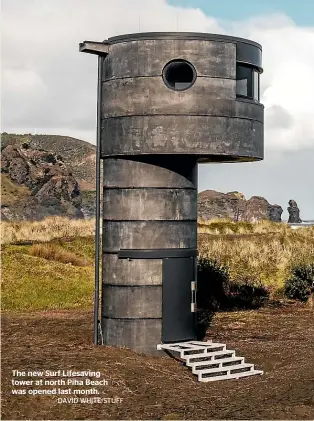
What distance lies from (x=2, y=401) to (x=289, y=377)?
6263mm

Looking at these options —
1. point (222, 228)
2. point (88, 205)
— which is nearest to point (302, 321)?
point (222, 228)

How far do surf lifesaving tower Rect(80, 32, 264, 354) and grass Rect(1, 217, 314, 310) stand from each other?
9.29 metres

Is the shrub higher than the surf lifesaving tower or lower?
lower

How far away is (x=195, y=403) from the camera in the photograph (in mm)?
14383

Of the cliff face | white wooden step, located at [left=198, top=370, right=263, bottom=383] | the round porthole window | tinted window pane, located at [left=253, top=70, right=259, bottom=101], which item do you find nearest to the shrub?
tinted window pane, located at [left=253, top=70, right=259, bottom=101]

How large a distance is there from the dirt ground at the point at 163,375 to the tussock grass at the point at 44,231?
58.2 ft

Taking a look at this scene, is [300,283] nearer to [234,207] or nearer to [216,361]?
[216,361]

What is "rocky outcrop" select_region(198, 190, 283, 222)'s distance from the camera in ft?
400

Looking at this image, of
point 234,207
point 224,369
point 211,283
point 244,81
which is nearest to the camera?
point 224,369

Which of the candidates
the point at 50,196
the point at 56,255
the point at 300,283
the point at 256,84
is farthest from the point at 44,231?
the point at 50,196

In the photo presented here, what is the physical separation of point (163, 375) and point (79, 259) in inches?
757

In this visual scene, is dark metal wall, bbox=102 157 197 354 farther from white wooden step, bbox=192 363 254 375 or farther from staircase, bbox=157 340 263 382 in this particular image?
A: white wooden step, bbox=192 363 254 375

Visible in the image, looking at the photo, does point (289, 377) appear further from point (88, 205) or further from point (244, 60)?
point (88, 205)

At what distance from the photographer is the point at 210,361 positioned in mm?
17250
